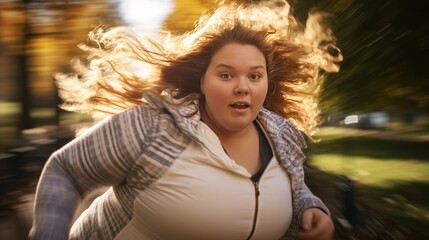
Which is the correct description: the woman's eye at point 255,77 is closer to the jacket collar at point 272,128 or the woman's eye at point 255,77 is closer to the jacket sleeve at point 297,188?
the jacket collar at point 272,128

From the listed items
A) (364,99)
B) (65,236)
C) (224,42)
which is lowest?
(364,99)

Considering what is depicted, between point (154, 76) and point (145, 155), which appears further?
point (154, 76)

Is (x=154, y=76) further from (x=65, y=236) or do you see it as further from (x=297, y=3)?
(x=297, y=3)

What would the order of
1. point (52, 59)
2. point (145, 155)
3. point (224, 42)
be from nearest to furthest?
point (145, 155) → point (224, 42) → point (52, 59)

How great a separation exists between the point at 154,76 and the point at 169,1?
21.0ft

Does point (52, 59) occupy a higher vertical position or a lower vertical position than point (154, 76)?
lower

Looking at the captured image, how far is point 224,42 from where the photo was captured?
2387 millimetres

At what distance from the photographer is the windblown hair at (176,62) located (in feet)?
8.10

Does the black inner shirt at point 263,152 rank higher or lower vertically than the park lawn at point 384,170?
higher

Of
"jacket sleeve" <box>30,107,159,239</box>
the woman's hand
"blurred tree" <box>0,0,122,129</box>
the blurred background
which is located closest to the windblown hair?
"jacket sleeve" <box>30,107,159,239</box>

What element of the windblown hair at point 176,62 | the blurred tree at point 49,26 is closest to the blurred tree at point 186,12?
the blurred tree at point 49,26

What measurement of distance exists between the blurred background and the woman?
58.5 inches

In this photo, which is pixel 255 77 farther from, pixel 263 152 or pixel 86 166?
pixel 86 166

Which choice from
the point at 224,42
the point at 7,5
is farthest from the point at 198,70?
the point at 7,5
